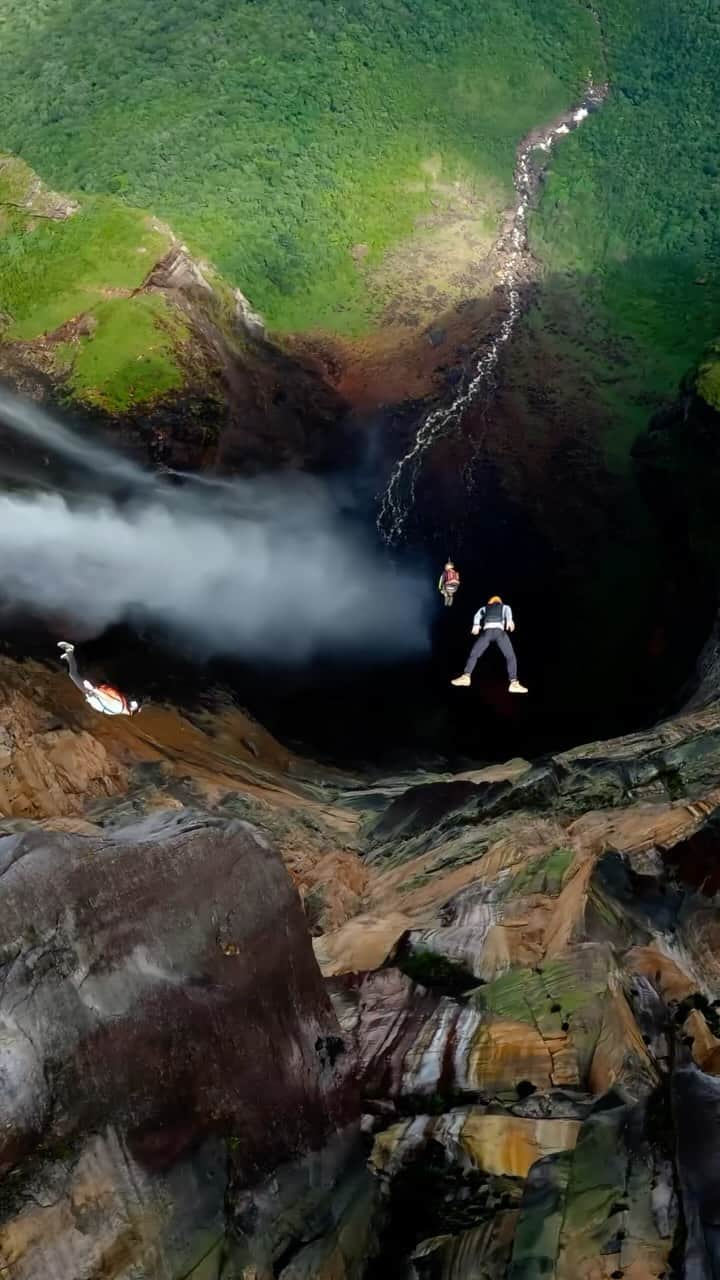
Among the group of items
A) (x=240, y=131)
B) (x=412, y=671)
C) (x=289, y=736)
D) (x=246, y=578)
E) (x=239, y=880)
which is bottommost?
(x=239, y=880)

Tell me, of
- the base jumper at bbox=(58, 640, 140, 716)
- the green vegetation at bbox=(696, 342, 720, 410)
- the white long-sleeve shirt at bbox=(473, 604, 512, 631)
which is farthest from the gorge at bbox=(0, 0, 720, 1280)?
the white long-sleeve shirt at bbox=(473, 604, 512, 631)

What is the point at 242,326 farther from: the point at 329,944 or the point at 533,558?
the point at 329,944

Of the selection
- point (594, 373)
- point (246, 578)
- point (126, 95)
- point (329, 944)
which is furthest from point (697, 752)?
point (126, 95)

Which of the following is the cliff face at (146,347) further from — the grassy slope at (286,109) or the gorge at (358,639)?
the grassy slope at (286,109)

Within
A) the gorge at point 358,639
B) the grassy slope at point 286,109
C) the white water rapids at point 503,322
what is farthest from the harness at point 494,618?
the grassy slope at point 286,109

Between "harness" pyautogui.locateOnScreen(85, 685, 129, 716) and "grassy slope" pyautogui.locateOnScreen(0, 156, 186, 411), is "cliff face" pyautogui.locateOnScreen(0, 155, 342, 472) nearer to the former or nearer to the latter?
"grassy slope" pyautogui.locateOnScreen(0, 156, 186, 411)

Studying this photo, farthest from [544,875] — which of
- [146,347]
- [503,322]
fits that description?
[503,322]
